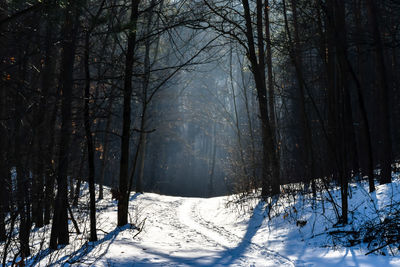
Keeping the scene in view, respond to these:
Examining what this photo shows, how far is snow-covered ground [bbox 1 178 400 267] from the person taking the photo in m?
5.02

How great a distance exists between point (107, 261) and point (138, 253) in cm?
81

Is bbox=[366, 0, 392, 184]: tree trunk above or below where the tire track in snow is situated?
above

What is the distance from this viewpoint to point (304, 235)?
6.69 metres

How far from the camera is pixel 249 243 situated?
22.7ft

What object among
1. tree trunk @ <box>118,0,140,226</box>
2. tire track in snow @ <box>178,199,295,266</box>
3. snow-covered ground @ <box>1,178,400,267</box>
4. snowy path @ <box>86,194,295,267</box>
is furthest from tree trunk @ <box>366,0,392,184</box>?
tree trunk @ <box>118,0,140,226</box>

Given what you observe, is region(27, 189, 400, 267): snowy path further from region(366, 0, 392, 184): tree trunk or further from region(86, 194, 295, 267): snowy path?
region(366, 0, 392, 184): tree trunk

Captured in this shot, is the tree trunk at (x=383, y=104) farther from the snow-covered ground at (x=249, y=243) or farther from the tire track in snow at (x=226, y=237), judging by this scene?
the tire track in snow at (x=226, y=237)

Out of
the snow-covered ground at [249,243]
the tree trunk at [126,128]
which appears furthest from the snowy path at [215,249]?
the tree trunk at [126,128]

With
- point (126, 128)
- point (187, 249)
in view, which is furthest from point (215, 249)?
point (126, 128)

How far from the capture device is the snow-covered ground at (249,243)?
5.02m

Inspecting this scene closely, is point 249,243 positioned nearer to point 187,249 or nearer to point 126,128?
point 187,249

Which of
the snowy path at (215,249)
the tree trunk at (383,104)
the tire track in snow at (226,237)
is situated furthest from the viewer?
the tree trunk at (383,104)

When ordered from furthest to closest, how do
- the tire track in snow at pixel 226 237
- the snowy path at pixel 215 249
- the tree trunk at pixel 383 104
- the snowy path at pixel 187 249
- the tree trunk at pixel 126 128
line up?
the tree trunk at pixel 383 104 → the tree trunk at pixel 126 128 → the tire track in snow at pixel 226 237 → the snowy path at pixel 187 249 → the snowy path at pixel 215 249

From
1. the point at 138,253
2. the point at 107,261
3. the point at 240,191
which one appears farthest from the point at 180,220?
the point at 107,261
